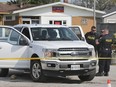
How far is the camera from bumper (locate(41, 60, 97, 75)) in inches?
478

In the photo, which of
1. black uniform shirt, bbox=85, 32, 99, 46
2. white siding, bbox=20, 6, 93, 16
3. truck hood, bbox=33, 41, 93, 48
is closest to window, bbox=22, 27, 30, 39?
truck hood, bbox=33, 41, 93, 48

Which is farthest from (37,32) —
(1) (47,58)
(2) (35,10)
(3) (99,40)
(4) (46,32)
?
(2) (35,10)

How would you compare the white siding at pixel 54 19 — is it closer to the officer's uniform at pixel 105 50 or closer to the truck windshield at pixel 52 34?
the officer's uniform at pixel 105 50

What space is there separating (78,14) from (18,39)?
29310 millimetres

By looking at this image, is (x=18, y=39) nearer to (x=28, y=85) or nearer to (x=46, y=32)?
(x=46, y=32)

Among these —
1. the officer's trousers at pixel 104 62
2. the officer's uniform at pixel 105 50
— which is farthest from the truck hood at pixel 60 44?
the officer's trousers at pixel 104 62

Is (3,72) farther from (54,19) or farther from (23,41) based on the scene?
(54,19)

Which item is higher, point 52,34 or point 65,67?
point 52,34

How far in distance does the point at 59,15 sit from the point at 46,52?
30246 mm

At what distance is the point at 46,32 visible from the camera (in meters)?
13.6

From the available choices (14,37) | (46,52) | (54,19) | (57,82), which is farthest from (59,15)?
(46,52)

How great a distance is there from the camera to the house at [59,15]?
41781mm

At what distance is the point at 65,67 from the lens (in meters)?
12.2

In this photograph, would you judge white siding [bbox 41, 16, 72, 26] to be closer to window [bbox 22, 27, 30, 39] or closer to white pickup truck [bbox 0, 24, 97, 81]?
white pickup truck [bbox 0, 24, 97, 81]
